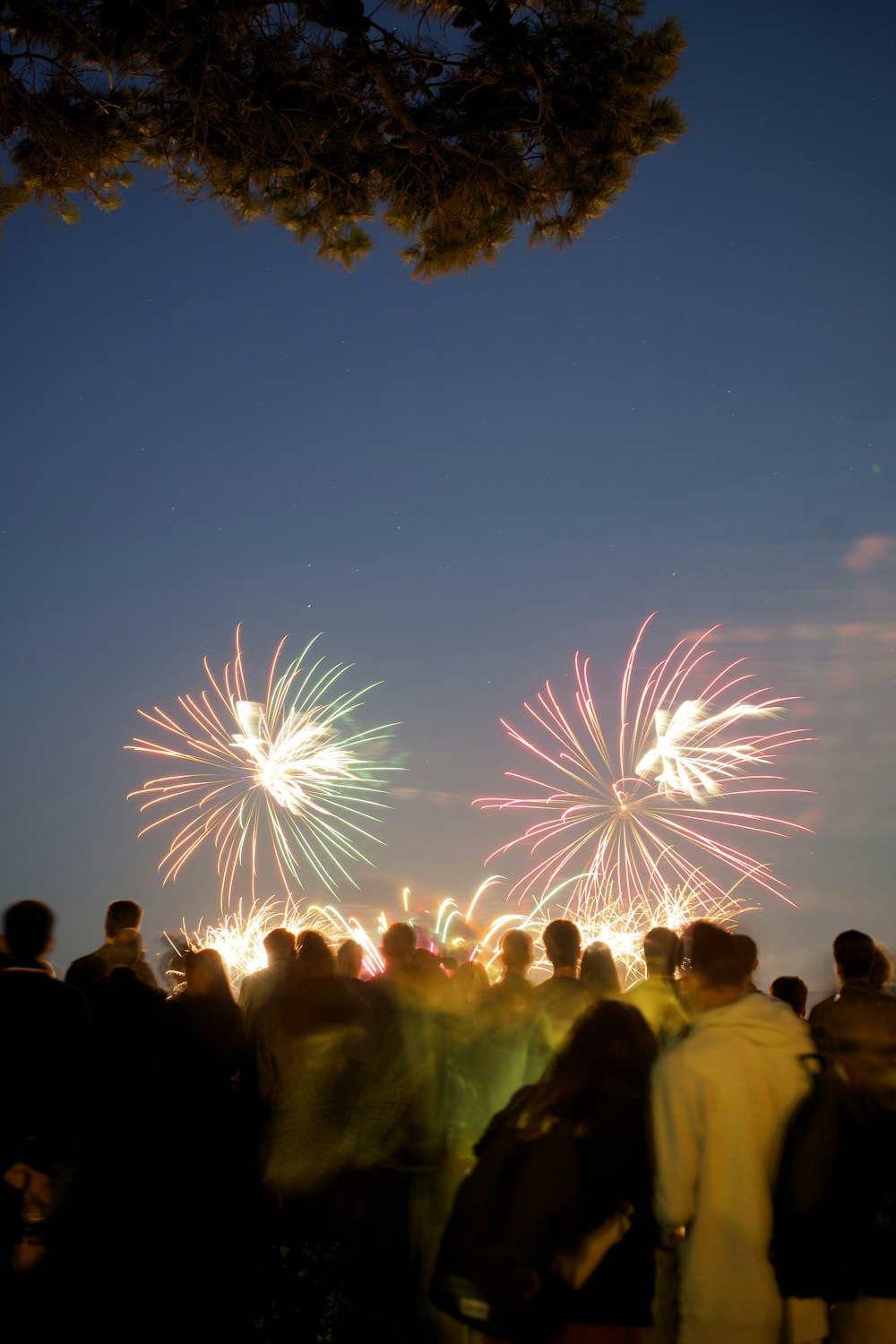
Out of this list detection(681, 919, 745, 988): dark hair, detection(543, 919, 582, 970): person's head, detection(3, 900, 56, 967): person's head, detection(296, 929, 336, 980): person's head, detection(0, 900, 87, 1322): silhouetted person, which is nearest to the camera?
detection(681, 919, 745, 988): dark hair


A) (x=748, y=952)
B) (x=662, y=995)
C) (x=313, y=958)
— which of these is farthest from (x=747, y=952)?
(x=313, y=958)

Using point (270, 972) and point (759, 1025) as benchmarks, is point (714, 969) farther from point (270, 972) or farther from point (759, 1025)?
point (270, 972)

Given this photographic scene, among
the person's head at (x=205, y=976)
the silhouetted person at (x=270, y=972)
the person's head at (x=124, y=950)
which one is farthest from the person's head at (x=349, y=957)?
Result: the person's head at (x=124, y=950)

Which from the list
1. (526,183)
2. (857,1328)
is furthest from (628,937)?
(857,1328)

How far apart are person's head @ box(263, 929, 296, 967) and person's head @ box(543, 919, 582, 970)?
2.29m

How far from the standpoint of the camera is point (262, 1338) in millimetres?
5445

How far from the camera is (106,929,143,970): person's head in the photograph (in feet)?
23.3

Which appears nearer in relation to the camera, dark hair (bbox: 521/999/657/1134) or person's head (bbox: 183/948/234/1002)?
dark hair (bbox: 521/999/657/1134)

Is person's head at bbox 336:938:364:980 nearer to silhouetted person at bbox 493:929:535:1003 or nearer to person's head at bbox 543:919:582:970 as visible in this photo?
silhouetted person at bbox 493:929:535:1003

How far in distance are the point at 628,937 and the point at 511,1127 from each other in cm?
1884

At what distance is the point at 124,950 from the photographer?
7.14 meters

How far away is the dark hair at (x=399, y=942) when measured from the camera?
724cm

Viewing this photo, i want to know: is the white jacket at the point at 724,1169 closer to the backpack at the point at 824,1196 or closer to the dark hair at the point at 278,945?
the backpack at the point at 824,1196

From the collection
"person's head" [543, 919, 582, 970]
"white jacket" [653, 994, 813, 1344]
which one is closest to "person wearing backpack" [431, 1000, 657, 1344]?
"white jacket" [653, 994, 813, 1344]
